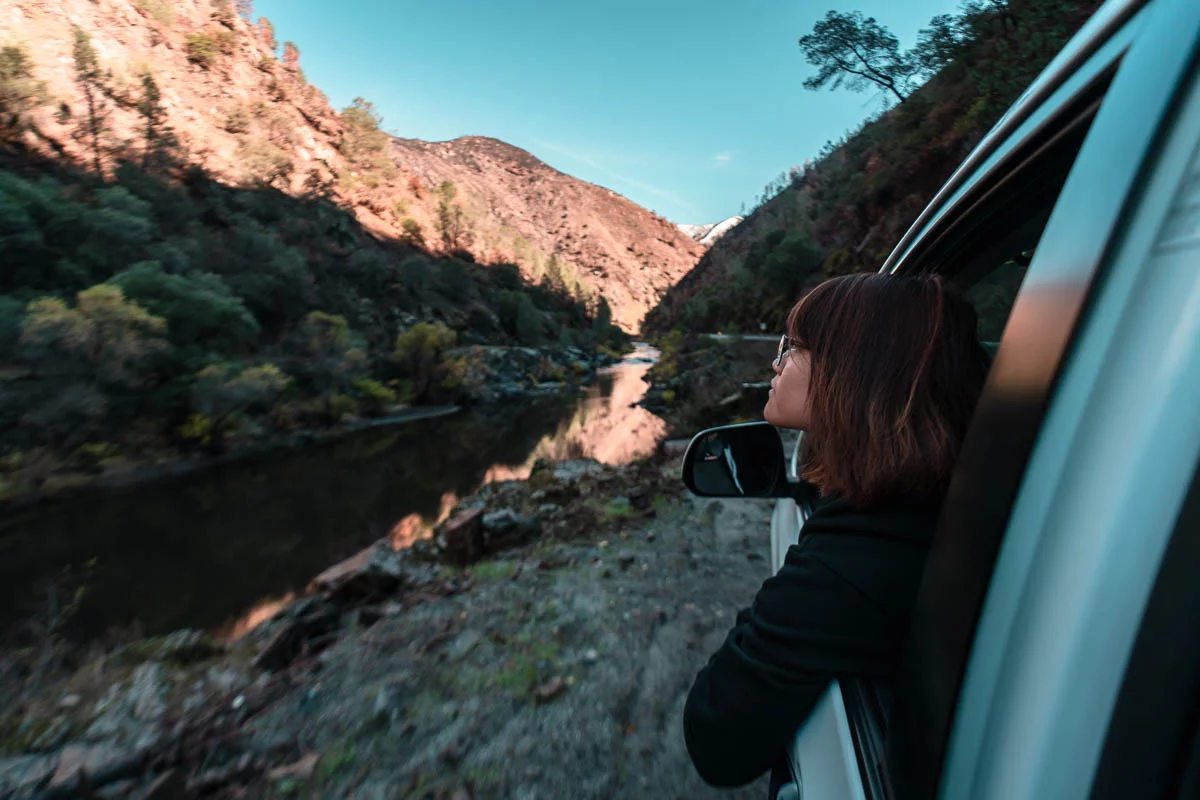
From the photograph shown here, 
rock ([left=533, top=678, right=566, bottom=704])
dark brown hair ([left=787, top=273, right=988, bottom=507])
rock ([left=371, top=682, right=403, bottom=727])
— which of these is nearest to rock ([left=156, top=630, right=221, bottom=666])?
rock ([left=371, top=682, right=403, bottom=727])

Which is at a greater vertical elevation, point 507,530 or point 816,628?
point 816,628

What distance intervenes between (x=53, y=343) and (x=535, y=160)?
138 metres

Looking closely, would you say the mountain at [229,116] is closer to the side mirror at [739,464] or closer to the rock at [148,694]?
the rock at [148,694]

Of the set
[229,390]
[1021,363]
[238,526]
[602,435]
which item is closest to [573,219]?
[602,435]

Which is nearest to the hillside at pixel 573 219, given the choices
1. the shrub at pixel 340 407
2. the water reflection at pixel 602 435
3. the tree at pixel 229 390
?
the water reflection at pixel 602 435

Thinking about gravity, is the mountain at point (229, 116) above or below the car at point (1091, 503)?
above

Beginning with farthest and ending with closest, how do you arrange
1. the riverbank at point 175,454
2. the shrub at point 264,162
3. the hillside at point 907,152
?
the shrub at point 264,162 < the riverbank at point 175,454 < the hillside at point 907,152

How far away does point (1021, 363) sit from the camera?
47 centimetres

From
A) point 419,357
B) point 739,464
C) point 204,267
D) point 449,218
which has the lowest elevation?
point 419,357

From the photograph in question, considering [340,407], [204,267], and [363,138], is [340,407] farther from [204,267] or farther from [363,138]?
[363,138]

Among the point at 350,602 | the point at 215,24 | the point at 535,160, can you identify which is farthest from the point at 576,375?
the point at 535,160

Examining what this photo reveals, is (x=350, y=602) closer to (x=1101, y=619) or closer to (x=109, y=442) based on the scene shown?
(x=1101, y=619)

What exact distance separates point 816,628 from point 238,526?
11752 mm

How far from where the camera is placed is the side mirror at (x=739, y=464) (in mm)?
1792
